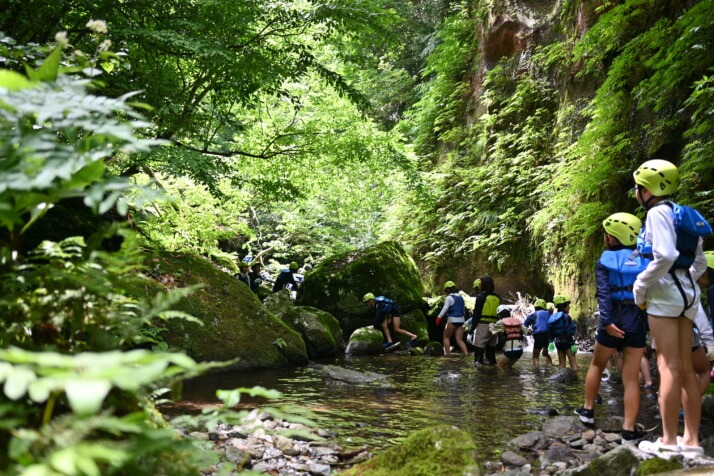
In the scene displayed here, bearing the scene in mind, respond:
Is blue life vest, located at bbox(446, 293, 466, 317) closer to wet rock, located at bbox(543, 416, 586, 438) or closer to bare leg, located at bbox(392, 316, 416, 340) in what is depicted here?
bare leg, located at bbox(392, 316, 416, 340)

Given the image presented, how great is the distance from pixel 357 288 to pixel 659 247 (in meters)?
10.8

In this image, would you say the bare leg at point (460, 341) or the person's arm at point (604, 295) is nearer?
the person's arm at point (604, 295)

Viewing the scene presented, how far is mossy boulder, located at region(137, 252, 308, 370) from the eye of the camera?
8.23 meters

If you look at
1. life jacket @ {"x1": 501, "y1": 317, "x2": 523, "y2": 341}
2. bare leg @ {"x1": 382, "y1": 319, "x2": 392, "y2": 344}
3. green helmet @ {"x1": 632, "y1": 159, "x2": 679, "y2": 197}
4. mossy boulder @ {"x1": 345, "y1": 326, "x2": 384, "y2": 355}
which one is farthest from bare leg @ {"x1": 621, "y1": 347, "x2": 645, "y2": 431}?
bare leg @ {"x1": 382, "y1": 319, "x2": 392, "y2": 344}

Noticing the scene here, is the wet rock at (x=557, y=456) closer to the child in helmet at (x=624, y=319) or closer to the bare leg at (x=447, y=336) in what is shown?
the child in helmet at (x=624, y=319)

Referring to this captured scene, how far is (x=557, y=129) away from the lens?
51.1 ft

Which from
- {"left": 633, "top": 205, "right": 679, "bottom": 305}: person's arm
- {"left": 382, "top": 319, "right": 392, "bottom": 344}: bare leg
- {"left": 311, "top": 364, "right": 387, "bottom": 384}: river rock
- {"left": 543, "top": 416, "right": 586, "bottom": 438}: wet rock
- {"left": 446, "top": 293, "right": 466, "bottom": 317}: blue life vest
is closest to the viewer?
{"left": 633, "top": 205, "right": 679, "bottom": 305}: person's arm

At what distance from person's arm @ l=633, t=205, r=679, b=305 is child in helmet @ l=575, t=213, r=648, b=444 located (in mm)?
781

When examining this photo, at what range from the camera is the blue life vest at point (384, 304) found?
1280cm

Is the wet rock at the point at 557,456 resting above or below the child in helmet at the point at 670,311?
below

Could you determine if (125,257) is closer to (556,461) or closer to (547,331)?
(556,461)

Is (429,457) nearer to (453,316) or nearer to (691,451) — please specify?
(691,451)

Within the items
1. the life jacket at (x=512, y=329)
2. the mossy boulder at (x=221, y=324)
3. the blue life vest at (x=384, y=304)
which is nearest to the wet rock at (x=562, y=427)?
the life jacket at (x=512, y=329)

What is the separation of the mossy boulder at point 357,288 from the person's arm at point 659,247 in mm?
10274
